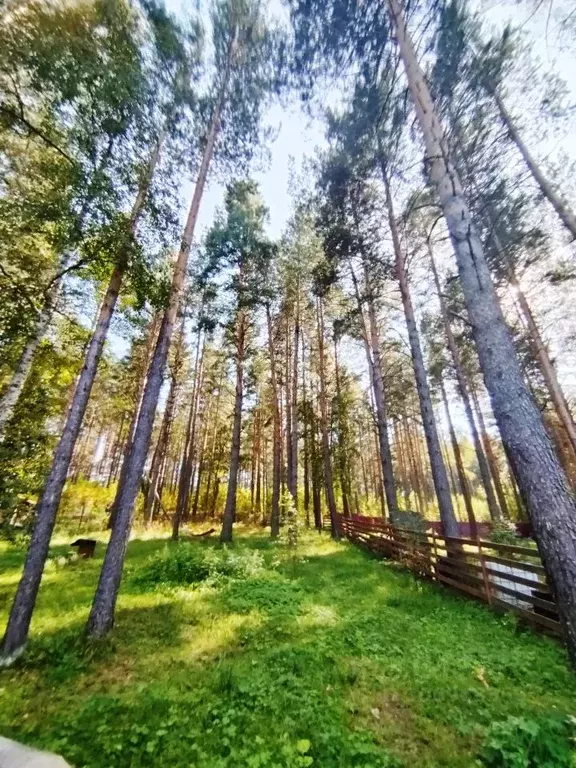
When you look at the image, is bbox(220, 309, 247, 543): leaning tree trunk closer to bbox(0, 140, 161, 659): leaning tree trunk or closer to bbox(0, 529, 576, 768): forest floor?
bbox(0, 529, 576, 768): forest floor

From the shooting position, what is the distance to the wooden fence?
205 inches

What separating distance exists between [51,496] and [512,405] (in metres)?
6.60

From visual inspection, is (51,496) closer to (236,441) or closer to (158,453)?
(236,441)

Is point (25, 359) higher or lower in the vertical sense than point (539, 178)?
lower

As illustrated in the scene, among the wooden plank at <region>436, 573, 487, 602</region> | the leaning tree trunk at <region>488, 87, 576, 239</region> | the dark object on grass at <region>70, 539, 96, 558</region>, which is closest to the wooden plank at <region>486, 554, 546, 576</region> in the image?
the wooden plank at <region>436, 573, 487, 602</region>

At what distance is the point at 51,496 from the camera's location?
17.3 ft

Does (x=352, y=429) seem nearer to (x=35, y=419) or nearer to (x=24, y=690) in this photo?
(x=35, y=419)

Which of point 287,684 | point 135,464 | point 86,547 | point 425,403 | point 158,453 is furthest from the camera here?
point 158,453

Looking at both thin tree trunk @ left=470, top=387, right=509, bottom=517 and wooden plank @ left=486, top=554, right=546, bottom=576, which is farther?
thin tree trunk @ left=470, top=387, right=509, bottom=517

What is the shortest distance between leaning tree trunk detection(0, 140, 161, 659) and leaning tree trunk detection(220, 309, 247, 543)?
817 cm

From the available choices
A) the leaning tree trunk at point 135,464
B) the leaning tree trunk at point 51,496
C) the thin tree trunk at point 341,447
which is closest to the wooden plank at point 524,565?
the leaning tree trunk at point 135,464

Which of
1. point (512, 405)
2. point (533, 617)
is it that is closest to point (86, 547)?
point (533, 617)

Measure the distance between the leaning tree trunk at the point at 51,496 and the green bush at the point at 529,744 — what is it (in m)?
5.68

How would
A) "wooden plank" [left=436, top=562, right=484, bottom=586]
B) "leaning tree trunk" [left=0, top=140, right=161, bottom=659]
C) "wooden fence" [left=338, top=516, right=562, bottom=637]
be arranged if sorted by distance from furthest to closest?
1. "wooden plank" [left=436, top=562, right=484, bottom=586]
2. "wooden fence" [left=338, top=516, right=562, bottom=637]
3. "leaning tree trunk" [left=0, top=140, right=161, bottom=659]
